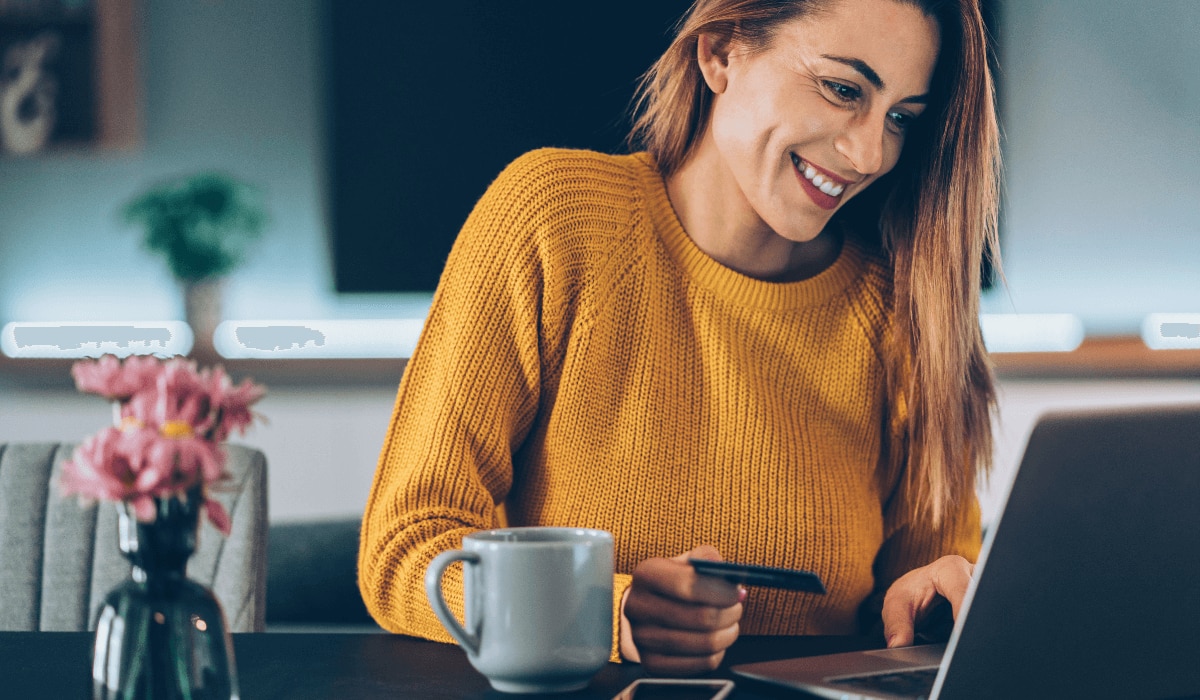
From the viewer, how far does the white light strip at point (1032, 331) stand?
8.55 feet

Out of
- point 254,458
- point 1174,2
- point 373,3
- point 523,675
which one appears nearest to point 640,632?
point 523,675

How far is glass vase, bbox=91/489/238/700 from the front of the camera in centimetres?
54

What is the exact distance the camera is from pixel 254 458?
1.21 meters

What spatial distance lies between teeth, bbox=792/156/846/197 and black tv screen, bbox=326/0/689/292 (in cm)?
154

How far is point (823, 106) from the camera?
3.54 feet

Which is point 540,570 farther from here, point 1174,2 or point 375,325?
point 1174,2

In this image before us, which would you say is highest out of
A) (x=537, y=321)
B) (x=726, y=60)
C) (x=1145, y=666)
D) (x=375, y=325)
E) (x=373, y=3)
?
(x=373, y=3)

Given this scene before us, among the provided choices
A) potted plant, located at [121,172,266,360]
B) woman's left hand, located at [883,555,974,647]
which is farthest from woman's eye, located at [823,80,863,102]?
potted plant, located at [121,172,266,360]

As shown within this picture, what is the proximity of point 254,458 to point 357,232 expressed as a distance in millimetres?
1467

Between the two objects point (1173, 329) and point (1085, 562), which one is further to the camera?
point (1173, 329)

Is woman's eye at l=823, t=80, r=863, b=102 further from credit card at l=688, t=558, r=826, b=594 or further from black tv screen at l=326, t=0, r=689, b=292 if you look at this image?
black tv screen at l=326, t=0, r=689, b=292

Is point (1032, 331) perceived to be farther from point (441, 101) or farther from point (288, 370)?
point (288, 370)

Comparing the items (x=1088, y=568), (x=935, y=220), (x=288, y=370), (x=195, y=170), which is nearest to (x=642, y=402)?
(x=935, y=220)

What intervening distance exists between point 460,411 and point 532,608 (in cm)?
34
